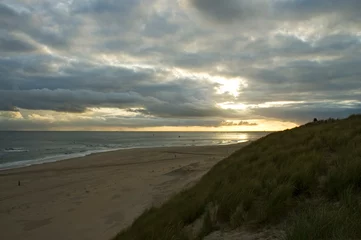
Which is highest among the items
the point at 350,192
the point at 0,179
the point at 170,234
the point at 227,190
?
the point at 350,192

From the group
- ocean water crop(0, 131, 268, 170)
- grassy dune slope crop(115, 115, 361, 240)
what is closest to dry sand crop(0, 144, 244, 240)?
grassy dune slope crop(115, 115, 361, 240)

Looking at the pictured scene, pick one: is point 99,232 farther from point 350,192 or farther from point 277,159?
point 350,192

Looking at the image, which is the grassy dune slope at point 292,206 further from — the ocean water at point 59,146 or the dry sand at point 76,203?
the ocean water at point 59,146

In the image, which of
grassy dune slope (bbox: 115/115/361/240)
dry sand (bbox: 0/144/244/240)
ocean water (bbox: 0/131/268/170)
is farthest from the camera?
ocean water (bbox: 0/131/268/170)

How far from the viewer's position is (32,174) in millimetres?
26141

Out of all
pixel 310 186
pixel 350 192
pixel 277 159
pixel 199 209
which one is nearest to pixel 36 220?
pixel 199 209

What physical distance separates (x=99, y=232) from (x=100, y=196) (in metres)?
5.92

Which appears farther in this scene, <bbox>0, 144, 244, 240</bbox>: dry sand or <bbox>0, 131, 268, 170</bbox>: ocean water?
<bbox>0, 131, 268, 170</bbox>: ocean water

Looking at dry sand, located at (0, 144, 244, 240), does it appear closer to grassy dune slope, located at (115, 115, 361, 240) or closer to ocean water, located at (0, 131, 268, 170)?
grassy dune slope, located at (115, 115, 361, 240)

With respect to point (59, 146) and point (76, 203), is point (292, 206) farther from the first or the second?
point (59, 146)

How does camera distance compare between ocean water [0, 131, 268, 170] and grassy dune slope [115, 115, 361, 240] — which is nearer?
grassy dune slope [115, 115, 361, 240]

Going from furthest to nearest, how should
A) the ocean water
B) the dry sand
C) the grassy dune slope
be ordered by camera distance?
the ocean water, the dry sand, the grassy dune slope

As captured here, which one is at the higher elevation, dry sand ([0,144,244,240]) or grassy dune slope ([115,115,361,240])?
grassy dune slope ([115,115,361,240])

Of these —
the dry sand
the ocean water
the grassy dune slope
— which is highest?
the grassy dune slope
